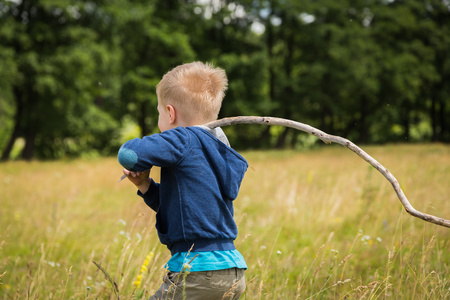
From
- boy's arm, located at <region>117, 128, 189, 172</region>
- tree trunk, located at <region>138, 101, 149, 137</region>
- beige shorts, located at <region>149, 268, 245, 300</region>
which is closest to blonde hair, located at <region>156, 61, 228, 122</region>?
boy's arm, located at <region>117, 128, 189, 172</region>

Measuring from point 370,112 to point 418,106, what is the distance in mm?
3748

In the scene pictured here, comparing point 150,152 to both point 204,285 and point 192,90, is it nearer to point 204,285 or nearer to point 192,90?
point 192,90

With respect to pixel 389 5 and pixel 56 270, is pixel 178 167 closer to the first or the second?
pixel 56 270

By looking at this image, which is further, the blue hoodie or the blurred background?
the blurred background

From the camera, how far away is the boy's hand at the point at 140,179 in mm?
1926

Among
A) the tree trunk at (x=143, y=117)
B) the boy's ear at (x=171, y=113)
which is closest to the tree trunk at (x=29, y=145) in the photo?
the tree trunk at (x=143, y=117)

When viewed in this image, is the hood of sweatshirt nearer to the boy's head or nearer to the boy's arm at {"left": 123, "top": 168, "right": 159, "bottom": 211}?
the boy's head

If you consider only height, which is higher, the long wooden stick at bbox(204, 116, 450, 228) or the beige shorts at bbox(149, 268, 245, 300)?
the long wooden stick at bbox(204, 116, 450, 228)

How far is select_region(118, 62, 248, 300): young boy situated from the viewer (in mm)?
1873

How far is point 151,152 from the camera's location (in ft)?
5.62

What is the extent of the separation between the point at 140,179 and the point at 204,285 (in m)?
0.57

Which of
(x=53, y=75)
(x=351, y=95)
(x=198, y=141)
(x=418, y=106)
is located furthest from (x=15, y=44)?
(x=418, y=106)

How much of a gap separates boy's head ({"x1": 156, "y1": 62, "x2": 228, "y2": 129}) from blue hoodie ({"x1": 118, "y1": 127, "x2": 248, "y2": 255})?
4.7 inches

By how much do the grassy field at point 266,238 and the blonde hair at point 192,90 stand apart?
100 centimetres
